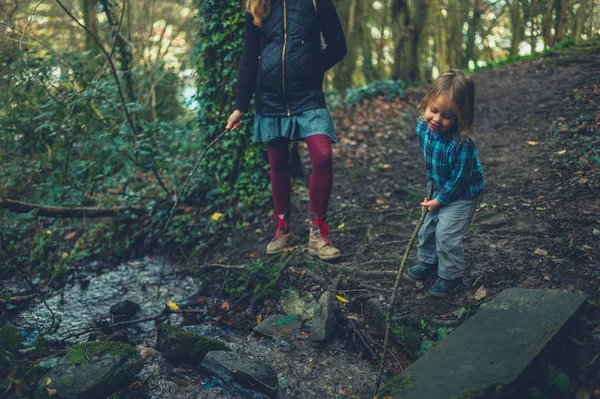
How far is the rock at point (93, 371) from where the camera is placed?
226 centimetres

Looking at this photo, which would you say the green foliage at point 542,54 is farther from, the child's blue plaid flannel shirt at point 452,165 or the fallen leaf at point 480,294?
the fallen leaf at point 480,294

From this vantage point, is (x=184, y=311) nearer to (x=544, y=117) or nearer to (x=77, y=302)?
(x=77, y=302)

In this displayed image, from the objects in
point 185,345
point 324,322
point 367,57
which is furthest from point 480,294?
point 367,57

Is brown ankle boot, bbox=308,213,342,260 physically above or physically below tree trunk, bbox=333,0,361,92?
below

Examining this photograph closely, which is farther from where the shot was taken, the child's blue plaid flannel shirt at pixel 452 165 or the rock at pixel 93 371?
the child's blue plaid flannel shirt at pixel 452 165

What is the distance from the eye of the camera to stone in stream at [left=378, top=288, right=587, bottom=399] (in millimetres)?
1925

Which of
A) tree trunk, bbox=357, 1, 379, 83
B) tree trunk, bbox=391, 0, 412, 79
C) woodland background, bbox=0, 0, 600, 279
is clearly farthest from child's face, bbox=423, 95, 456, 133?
tree trunk, bbox=357, 1, 379, 83

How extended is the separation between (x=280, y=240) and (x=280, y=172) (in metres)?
0.63

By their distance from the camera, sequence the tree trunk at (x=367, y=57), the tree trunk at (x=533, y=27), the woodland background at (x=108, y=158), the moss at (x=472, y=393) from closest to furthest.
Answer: the moss at (x=472, y=393), the woodland background at (x=108, y=158), the tree trunk at (x=533, y=27), the tree trunk at (x=367, y=57)

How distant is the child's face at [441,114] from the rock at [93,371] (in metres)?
2.20

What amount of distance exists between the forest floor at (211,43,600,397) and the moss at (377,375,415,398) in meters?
0.69

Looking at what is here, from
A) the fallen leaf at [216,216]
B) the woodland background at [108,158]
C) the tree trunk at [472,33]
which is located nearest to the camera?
the woodland background at [108,158]

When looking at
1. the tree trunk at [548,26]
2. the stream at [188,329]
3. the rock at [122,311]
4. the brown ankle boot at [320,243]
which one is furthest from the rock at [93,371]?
the tree trunk at [548,26]

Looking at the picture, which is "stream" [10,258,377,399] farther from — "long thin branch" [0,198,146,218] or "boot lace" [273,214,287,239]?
"boot lace" [273,214,287,239]
